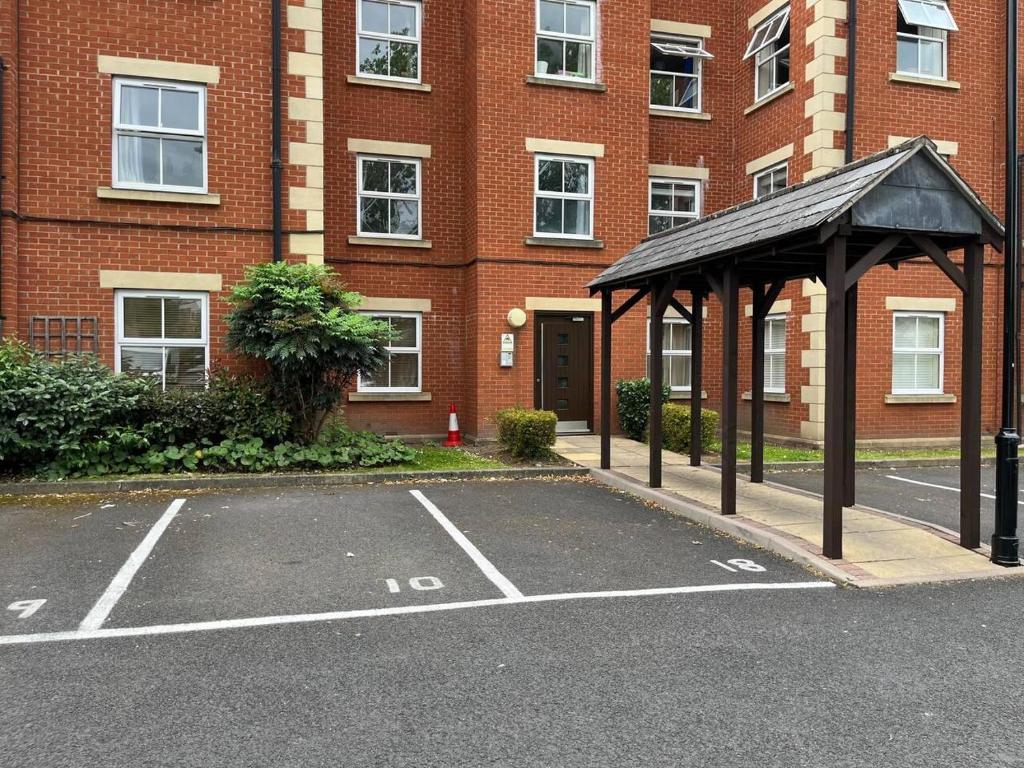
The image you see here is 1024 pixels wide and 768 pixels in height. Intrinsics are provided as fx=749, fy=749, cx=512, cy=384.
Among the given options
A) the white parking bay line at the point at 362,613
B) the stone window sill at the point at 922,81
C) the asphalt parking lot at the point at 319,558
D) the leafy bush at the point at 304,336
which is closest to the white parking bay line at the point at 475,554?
the asphalt parking lot at the point at 319,558

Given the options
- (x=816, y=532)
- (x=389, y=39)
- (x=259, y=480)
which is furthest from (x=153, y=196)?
(x=816, y=532)

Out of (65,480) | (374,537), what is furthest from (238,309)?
Result: (374,537)

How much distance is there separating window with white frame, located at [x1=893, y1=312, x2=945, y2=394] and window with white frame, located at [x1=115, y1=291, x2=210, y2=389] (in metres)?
12.1

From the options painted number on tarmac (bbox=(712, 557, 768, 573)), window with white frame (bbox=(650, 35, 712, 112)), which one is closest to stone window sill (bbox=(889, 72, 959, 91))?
window with white frame (bbox=(650, 35, 712, 112))

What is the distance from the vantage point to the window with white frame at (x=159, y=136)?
1116 centimetres

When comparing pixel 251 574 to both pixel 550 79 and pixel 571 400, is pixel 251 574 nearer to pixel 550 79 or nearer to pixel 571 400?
pixel 571 400

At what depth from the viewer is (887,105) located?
1348 centimetres

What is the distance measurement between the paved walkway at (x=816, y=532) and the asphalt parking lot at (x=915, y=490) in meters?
0.77

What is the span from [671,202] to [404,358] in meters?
6.55

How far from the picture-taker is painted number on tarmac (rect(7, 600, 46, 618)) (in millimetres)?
4834

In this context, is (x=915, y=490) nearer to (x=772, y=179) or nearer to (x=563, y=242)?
(x=563, y=242)

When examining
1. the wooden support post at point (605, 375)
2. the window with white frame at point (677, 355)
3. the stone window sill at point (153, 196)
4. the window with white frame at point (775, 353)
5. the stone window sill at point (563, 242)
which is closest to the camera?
the wooden support post at point (605, 375)

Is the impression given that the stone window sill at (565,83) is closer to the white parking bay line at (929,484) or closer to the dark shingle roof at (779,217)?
the dark shingle roof at (779,217)

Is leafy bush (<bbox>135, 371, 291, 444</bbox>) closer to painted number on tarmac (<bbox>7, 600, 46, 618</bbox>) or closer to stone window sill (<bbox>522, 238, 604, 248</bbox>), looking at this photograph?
painted number on tarmac (<bbox>7, 600, 46, 618</bbox>)
